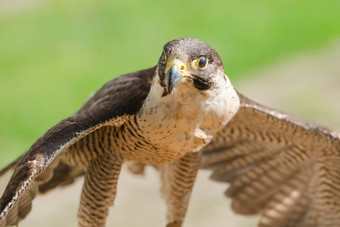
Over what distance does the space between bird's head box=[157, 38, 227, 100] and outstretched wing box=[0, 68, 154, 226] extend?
1.69ft

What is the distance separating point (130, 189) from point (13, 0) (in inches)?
342

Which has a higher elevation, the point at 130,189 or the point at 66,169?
the point at 130,189

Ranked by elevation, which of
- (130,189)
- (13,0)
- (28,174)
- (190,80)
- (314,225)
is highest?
(13,0)

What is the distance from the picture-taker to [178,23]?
17703mm

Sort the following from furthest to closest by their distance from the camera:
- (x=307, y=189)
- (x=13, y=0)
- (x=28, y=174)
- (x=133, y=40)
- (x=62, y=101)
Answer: (x=13, y=0) < (x=133, y=40) < (x=62, y=101) < (x=307, y=189) < (x=28, y=174)

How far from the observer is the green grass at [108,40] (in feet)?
49.5

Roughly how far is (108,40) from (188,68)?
11.3 meters

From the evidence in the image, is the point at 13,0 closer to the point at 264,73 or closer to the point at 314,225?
the point at 264,73

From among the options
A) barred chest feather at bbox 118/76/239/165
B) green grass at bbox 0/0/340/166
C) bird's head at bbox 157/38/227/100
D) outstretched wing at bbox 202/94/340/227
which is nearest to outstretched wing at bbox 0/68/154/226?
barred chest feather at bbox 118/76/239/165

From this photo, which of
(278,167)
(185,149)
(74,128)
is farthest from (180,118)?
(278,167)

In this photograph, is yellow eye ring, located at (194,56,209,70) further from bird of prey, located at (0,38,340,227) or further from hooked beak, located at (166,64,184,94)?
hooked beak, located at (166,64,184,94)

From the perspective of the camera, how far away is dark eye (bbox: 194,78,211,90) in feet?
19.8

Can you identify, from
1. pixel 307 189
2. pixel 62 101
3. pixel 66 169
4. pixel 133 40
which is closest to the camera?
pixel 66 169

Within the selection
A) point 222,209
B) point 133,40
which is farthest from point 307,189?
point 133,40
